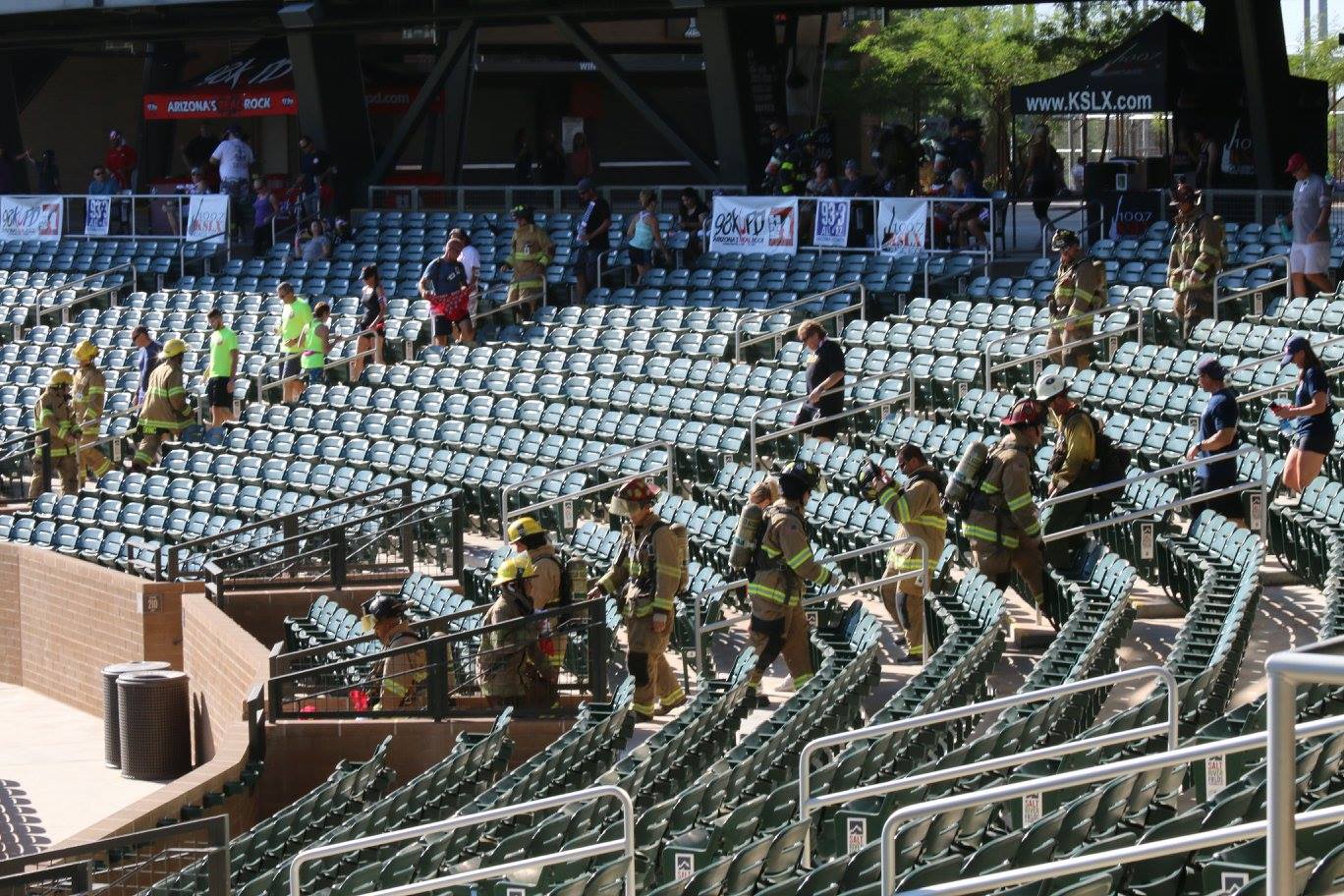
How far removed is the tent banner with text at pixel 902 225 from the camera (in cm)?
2202

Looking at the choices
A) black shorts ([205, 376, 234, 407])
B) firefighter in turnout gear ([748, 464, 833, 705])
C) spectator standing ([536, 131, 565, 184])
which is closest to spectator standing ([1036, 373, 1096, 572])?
firefighter in turnout gear ([748, 464, 833, 705])

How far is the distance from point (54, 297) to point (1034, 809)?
72.5 feet

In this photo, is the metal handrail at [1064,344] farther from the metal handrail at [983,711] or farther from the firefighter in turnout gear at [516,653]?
the metal handrail at [983,711]

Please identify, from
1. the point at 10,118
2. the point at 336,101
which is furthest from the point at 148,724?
the point at 10,118

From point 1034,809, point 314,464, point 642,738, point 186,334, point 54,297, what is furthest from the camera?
point 54,297

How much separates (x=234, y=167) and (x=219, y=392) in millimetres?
7418

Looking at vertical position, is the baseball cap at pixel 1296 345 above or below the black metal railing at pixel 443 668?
above

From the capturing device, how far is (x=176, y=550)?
1784 centimetres

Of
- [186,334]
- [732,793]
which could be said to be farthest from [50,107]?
[732,793]

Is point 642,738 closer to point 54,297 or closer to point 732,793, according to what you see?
point 732,793

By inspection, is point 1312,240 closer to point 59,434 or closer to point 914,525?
point 914,525

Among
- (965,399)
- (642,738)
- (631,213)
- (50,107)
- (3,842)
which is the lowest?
(3,842)

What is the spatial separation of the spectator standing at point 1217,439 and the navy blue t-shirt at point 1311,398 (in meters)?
0.43

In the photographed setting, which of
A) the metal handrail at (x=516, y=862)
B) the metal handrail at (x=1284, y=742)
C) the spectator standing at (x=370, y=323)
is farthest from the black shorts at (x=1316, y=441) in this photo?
the spectator standing at (x=370, y=323)
